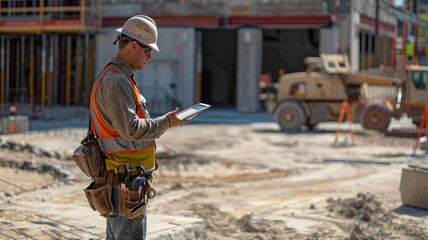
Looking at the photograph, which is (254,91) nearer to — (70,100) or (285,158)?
(70,100)

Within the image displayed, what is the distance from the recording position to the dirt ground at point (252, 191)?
7137 millimetres

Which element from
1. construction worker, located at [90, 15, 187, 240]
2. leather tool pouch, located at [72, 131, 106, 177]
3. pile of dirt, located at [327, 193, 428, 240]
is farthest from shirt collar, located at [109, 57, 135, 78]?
pile of dirt, located at [327, 193, 428, 240]

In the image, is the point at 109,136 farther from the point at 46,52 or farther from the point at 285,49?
the point at 285,49

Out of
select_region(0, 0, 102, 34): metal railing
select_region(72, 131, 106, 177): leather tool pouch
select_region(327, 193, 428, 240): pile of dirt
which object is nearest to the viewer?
select_region(72, 131, 106, 177): leather tool pouch

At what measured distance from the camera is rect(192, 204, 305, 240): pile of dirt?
717 centimetres

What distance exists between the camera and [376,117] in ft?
61.5

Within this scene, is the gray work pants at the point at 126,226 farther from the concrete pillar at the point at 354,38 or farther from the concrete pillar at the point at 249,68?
the concrete pillar at the point at 354,38

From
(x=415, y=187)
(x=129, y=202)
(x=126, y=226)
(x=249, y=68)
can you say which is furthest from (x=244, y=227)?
(x=249, y=68)

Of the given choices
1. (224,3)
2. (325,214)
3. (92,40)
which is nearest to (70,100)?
(92,40)

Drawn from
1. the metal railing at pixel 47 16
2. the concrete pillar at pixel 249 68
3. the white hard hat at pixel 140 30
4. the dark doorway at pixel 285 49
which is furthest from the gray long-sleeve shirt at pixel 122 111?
the dark doorway at pixel 285 49

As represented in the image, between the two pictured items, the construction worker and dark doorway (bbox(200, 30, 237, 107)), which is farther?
dark doorway (bbox(200, 30, 237, 107))

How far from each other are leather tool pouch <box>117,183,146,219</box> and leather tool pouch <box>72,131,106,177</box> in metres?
0.20

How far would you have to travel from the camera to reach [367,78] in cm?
1970

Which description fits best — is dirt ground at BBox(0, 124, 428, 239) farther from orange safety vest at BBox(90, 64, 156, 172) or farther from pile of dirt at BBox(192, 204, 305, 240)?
orange safety vest at BBox(90, 64, 156, 172)
